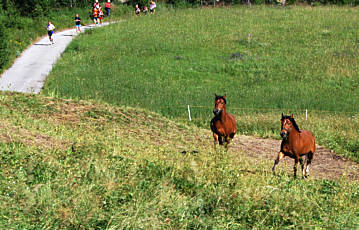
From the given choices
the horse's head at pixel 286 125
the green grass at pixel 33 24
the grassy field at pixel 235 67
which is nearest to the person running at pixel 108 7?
the green grass at pixel 33 24

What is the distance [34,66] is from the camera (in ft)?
116

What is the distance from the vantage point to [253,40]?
47.0 meters

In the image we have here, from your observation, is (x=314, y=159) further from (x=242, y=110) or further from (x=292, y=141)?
(x=242, y=110)

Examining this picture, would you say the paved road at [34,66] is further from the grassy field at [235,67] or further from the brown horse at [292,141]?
the brown horse at [292,141]

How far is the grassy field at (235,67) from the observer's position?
26.9m

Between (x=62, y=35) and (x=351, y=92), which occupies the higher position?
(x=62, y=35)

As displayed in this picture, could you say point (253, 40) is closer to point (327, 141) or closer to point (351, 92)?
point (351, 92)

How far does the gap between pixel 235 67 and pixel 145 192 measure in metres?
31.5

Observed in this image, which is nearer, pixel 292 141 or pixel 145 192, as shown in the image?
pixel 145 192

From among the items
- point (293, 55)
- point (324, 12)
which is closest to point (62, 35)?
point (293, 55)

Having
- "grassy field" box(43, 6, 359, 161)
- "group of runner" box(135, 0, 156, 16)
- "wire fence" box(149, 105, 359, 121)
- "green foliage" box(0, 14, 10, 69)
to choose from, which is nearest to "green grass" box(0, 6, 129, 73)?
"green foliage" box(0, 14, 10, 69)

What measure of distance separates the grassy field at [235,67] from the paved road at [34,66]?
3.16ft

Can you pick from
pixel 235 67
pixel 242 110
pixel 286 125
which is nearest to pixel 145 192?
pixel 286 125

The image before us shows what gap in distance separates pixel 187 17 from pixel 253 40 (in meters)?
12.0
